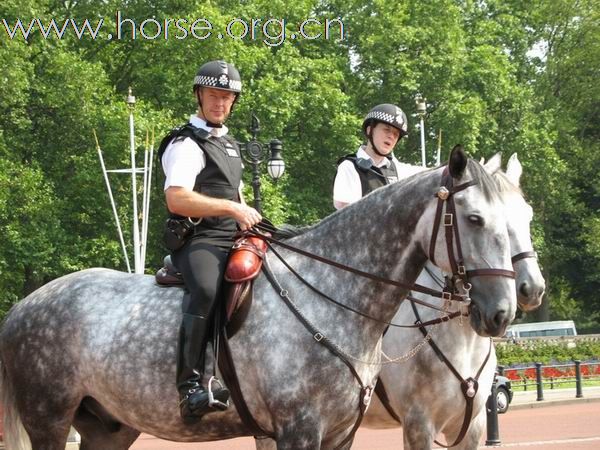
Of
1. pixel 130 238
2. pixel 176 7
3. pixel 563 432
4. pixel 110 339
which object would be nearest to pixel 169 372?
pixel 110 339

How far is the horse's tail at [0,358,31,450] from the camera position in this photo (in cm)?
727

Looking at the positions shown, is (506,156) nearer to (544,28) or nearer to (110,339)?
(544,28)

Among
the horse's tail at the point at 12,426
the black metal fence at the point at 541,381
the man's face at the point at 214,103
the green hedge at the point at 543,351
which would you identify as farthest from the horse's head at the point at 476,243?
the green hedge at the point at 543,351

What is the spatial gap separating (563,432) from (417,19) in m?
30.5

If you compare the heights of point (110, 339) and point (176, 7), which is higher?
point (176, 7)

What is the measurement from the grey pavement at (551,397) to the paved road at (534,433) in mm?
23

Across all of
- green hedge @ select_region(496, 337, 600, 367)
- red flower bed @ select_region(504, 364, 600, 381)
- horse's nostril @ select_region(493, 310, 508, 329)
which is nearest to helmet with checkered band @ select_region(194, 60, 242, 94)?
horse's nostril @ select_region(493, 310, 508, 329)

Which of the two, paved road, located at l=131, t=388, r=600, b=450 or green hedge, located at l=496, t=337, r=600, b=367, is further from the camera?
green hedge, located at l=496, t=337, r=600, b=367

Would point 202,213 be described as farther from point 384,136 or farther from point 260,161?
point 260,161

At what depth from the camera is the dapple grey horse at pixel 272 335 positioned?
20.4 ft

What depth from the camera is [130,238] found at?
129ft

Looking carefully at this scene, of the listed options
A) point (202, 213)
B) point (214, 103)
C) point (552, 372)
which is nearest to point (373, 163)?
point (214, 103)

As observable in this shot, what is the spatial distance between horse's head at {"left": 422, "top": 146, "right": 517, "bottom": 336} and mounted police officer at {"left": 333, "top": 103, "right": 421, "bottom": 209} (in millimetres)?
2563

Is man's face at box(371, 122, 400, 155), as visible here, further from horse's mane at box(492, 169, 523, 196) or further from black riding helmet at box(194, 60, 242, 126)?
black riding helmet at box(194, 60, 242, 126)
